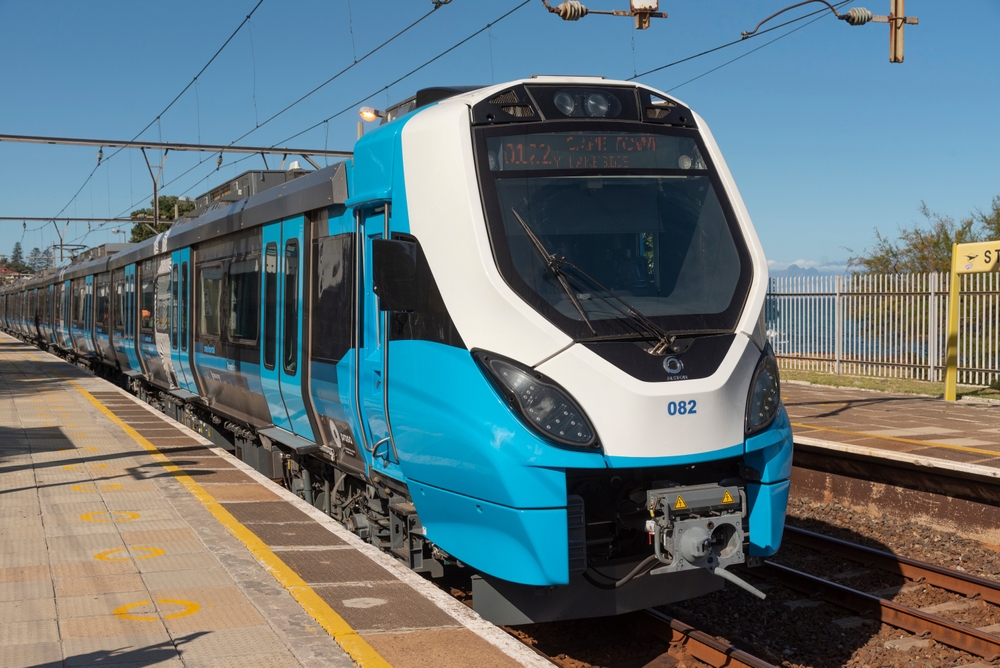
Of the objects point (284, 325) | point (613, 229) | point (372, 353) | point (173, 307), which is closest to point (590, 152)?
point (613, 229)

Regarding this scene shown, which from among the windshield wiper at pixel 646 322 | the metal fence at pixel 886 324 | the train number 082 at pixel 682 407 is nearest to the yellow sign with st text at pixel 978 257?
A: the metal fence at pixel 886 324

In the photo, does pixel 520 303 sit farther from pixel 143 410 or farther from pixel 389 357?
pixel 143 410

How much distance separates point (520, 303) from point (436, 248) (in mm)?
683

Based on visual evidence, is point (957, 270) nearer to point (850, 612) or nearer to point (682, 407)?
point (850, 612)

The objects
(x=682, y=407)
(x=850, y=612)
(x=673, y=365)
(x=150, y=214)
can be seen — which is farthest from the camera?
(x=150, y=214)

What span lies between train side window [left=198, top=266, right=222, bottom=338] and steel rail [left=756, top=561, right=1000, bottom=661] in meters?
6.75

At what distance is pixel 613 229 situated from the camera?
5586 millimetres

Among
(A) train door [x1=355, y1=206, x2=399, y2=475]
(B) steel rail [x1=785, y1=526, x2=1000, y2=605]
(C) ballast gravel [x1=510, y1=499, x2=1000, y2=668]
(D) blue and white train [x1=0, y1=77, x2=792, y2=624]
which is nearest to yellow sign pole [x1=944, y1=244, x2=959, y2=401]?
(C) ballast gravel [x1=510, y1=499, x2=1000, y2=668]

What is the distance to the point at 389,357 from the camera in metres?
6.00

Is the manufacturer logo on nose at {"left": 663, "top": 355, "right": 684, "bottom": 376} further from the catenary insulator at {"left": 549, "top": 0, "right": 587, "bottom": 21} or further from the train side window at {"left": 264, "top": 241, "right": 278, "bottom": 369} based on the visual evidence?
the catenary insulator at {"left": 549, "top": 0, "right": 587, "bottom": 21}

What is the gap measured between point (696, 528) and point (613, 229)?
176 cm

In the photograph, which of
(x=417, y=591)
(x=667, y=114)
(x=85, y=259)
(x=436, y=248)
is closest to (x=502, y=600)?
(x=417, y=591)

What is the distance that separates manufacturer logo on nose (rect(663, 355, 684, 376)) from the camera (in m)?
5.04

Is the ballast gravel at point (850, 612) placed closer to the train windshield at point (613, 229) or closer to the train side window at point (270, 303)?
the train windshield at point (613, 229)
